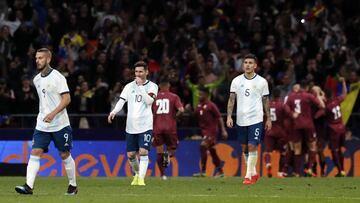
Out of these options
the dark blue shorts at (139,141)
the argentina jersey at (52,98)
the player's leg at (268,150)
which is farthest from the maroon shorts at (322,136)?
the argentina jersey at (52,98)

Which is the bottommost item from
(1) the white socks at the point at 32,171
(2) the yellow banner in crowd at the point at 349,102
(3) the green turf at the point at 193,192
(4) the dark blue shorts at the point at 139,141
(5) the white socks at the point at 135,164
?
(3) the green turf at the point at 193,192

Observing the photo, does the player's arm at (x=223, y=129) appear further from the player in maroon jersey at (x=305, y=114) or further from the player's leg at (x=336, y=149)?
the player's leg at (x=336, y=149)

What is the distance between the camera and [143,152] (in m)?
21.0

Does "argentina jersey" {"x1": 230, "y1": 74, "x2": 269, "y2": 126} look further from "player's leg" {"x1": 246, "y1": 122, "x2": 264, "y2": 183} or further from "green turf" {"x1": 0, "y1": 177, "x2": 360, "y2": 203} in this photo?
"green turf" {"x1": 0, "y1": 177, "x2": 360, "y2": 203}

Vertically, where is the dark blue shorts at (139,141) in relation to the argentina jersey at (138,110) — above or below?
below

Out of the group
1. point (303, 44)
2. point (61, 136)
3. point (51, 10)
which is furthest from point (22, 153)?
point (61, 136)

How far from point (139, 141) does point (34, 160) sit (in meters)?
4.78

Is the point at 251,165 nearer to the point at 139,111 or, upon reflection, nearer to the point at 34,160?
the point at 139,111

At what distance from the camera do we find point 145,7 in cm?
3291

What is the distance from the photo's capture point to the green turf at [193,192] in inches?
627

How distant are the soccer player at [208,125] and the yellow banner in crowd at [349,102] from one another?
3914mm

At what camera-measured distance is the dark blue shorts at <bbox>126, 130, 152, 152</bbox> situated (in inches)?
831

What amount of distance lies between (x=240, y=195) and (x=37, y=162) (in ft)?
10.9

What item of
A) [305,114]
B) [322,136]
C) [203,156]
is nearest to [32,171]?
[203,156]
